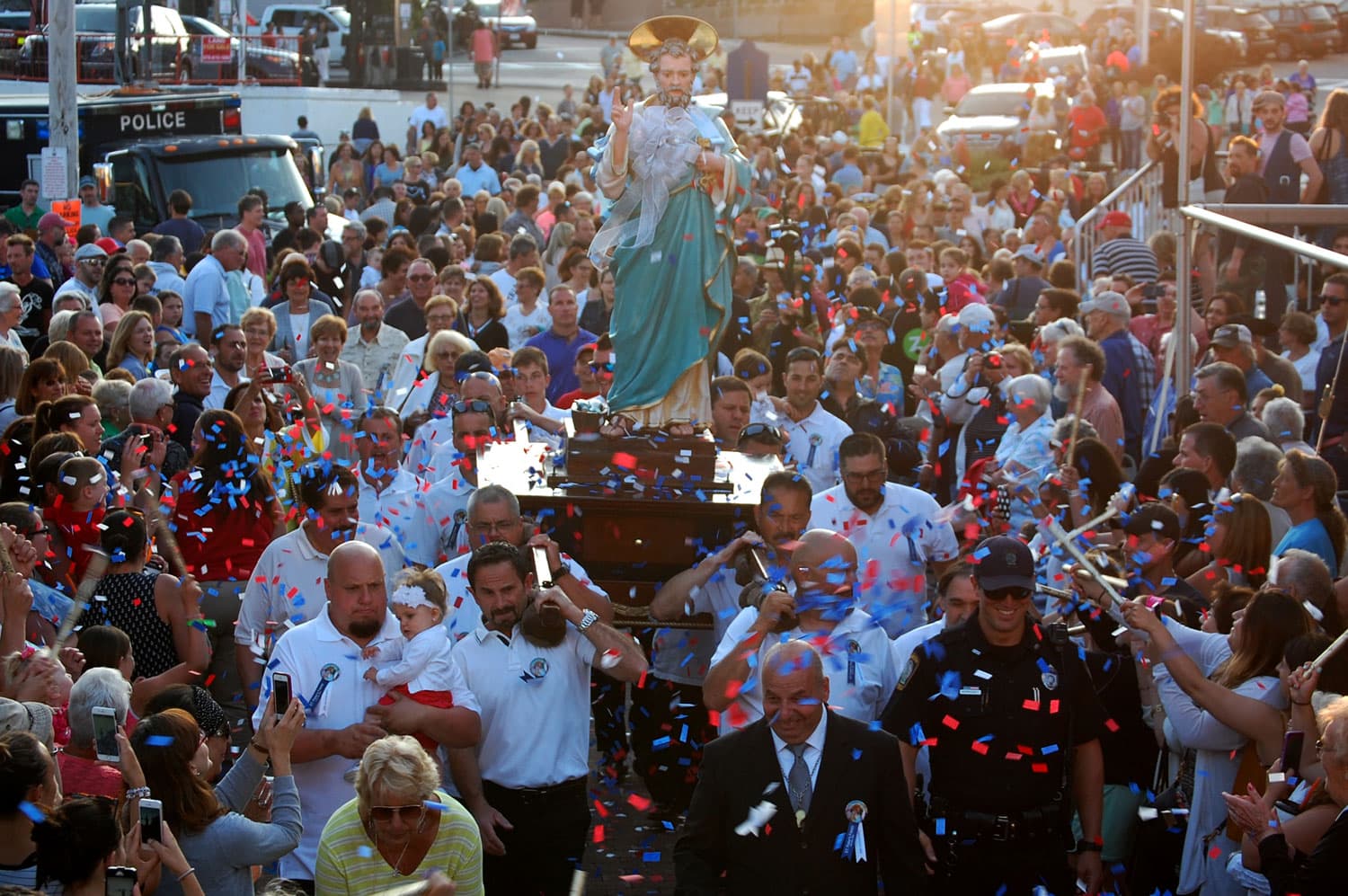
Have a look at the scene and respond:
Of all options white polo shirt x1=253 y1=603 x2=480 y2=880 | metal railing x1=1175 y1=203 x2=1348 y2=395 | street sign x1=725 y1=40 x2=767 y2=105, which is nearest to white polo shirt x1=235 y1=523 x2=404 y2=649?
white polo shirt x1=253 y1=603 x2=480 y2=880

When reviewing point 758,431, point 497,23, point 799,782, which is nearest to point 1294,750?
point 799,782

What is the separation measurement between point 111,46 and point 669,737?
81.9 ft

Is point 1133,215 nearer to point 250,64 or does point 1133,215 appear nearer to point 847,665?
point 847,665

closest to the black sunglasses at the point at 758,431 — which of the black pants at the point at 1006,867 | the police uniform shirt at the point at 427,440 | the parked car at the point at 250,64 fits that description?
the police uniform shirt at the point at 427,440

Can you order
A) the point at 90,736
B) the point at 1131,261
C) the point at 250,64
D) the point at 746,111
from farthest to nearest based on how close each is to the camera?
the point at 250,64
the point at 746,111
the point at 1131,261
the point at 90,736

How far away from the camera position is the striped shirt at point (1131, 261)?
49.4ft

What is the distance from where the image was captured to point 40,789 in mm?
5344

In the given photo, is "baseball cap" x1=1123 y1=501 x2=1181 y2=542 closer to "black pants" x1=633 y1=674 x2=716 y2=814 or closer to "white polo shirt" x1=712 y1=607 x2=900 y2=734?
"white polo shirt" x1=712 y1=607 x2=900 y2=734

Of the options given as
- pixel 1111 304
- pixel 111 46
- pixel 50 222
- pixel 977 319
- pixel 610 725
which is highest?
pixel 111 46

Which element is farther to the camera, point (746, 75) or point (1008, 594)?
point (746, 75)

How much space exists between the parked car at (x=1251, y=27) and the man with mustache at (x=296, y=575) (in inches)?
1474

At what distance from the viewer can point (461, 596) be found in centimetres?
818

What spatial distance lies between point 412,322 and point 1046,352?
5022 mm

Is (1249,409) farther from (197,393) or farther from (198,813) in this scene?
(198,813)
